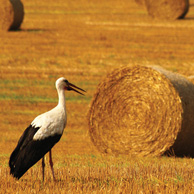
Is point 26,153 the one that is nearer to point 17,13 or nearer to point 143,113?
point 143,113

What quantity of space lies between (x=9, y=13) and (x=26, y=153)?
53.9 ft

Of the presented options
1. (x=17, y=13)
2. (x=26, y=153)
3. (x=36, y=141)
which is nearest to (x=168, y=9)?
(x=17, y=13)

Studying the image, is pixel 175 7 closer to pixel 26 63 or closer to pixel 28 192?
pixel 26 63

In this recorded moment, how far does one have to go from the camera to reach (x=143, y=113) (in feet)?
34.7

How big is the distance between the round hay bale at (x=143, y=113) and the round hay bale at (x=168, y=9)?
16.2 metres

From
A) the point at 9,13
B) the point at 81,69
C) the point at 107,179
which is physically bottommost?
the point at 81,69

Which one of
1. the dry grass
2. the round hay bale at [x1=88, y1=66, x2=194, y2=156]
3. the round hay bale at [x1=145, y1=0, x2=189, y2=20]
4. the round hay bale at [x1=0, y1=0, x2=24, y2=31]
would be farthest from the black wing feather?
the round hay bale at [x1=145, y1=0, x2=189, y2=20]

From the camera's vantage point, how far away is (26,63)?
1848cm

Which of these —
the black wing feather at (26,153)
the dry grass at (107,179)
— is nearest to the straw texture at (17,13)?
the dry grass at (107,179)

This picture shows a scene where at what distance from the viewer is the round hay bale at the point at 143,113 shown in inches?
392

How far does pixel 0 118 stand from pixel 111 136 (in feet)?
11.8

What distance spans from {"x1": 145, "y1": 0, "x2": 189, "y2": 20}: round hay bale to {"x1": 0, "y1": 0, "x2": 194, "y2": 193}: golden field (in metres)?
0.50

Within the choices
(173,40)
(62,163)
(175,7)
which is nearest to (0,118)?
(62,163)

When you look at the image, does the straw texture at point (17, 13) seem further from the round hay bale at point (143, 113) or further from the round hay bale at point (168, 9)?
the round hay bale at point (143, 113)
